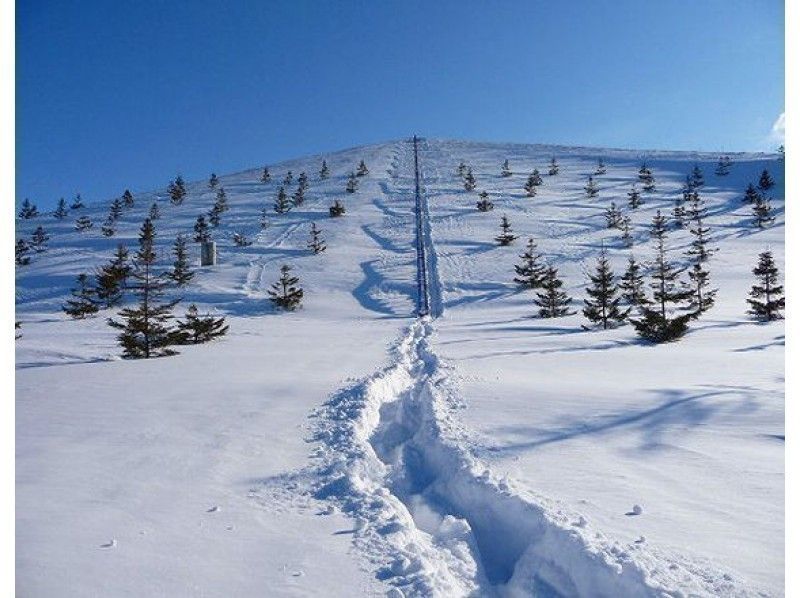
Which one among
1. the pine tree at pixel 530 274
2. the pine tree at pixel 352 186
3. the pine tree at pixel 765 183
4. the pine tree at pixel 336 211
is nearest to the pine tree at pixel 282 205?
the pine tree at pixel 336 211

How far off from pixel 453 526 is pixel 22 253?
43.0 meters

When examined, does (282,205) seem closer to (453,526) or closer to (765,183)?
(453,526)

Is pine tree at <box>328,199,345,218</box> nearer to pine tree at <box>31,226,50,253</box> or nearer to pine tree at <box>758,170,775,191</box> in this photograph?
pine tree at <box>31,226,50,253</box>

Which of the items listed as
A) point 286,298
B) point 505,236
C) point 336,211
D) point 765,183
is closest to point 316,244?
point 336,211

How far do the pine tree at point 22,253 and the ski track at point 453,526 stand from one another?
36.9 metres

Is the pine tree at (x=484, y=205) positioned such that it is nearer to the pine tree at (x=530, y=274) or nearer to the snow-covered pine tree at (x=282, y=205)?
the pine tree at (x=530, y=274)


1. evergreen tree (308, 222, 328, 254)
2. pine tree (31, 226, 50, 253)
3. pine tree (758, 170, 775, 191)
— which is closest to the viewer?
evergreen tree (308, 222, 328, 254)

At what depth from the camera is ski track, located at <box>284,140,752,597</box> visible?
3.13 meters

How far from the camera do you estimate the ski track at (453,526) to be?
3127mm

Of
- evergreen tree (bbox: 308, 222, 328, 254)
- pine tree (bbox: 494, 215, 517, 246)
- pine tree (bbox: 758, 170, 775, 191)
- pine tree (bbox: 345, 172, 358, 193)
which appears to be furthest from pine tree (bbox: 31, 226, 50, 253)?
pine tree (bbox: 758, 170, 775, 191)

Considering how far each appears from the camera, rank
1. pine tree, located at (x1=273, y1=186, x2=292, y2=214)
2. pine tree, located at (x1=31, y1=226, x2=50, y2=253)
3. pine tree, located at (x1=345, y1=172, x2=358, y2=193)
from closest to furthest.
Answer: pine tree, located at (x1=31, y1=226, x2=50, y2=253) → pine tree, located at (x1=273, y1=186, x2=292, y2=214) → pine tree, located at (x1=345, y1=172, x2=358, y2=193)

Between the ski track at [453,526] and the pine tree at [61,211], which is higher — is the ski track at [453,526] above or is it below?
below

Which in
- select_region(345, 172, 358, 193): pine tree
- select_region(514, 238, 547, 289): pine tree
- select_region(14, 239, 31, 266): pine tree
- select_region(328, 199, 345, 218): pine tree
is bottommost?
select_region(514, 238, 547, 289): pine tree

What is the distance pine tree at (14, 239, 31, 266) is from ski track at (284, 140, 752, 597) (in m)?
36.9
